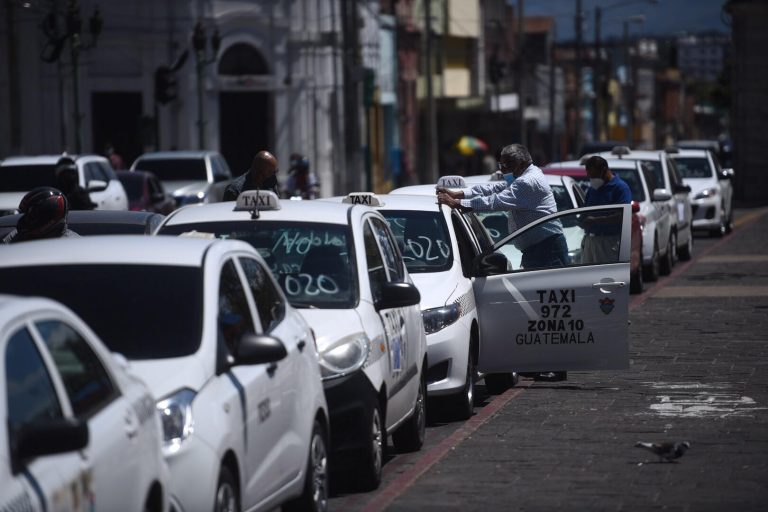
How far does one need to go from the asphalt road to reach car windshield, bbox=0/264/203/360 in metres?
1.93

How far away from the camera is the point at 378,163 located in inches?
2655

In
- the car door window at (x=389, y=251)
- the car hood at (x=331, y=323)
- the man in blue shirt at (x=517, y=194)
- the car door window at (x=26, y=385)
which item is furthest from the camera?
the man in blue shirt at (x=517, y=194)

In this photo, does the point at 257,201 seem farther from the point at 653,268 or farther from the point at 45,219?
the point at 653,268

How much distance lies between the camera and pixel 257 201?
10.2m

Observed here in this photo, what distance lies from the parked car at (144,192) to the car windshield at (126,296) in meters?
22.0

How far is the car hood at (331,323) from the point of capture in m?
9.16

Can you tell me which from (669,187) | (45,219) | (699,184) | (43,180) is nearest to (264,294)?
(45,219)

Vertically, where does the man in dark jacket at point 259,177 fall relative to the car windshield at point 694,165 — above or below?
above

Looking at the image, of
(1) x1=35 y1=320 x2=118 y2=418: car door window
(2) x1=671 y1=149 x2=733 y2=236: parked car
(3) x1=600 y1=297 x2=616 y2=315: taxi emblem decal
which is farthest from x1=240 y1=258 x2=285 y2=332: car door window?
(2) x1=671 y1=149 x2=733 y2=236: parked car

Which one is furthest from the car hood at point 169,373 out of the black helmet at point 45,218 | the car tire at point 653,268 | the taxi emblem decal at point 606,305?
the car tire at point 653,268

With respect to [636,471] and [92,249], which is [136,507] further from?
[636,471]

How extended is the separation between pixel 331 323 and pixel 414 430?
160cm

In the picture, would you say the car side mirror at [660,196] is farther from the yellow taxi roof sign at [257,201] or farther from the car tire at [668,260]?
the yellow taxi roof sign at [257,201]

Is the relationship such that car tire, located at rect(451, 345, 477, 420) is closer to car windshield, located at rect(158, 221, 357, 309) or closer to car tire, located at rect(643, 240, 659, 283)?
car windshield, located at rect(158, 221, 357, 309)
